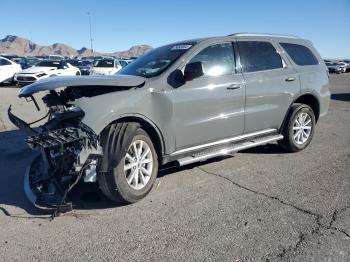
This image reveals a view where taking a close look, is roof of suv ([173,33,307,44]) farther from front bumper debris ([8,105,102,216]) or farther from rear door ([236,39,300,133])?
front bumper debris ([8,105,102,216])

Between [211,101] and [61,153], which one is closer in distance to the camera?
[61,153]

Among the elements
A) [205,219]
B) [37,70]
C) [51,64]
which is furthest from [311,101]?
[51,64]

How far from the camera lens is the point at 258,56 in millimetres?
6129

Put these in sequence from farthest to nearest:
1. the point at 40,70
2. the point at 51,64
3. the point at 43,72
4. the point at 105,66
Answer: the point at 105,66 → the point at 51,64 → the point at 40,70 → the point at 43,72

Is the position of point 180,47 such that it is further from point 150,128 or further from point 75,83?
point 75,83

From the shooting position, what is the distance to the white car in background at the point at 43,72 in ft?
66.0

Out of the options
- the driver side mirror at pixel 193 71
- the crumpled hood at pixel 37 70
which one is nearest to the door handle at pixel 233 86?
the driver side mirror at pixel 193 71

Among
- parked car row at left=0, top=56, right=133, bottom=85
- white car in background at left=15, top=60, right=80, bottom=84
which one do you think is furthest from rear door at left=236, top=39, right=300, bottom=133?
white car in background at left=15, top=60, right=80, bottom=84

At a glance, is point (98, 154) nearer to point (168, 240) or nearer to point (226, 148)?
point (168, 240)

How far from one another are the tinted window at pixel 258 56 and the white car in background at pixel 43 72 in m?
14.7

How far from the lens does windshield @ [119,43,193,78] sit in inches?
206

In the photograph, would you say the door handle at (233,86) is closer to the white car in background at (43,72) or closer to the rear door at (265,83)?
the rear door at (265,83)

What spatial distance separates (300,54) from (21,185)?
4.90 metres

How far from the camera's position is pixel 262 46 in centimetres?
627
